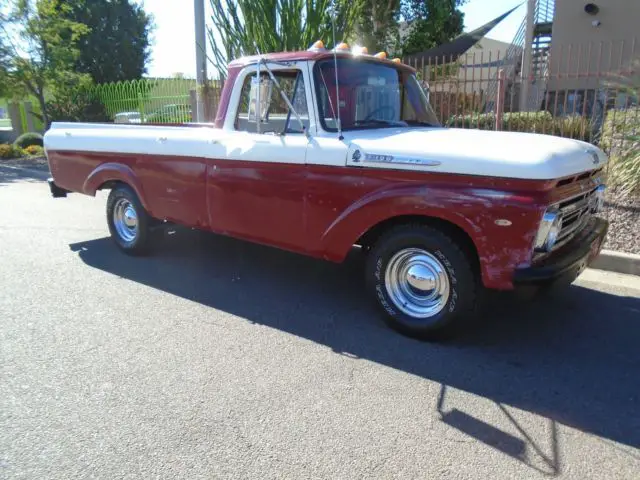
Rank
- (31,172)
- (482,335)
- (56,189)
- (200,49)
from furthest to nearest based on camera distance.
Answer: (31,172)
(200,49)
(56,189)
(482,335)

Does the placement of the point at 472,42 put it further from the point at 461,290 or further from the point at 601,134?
the point at 461,290

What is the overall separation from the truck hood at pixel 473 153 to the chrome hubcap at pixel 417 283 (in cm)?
66

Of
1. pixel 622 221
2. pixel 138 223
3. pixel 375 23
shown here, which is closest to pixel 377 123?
pixel 138 223

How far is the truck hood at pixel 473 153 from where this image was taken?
10.3 feet

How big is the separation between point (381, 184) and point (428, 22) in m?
18.3

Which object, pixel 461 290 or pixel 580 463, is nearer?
pixel 580 463

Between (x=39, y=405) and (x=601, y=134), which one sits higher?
(x=601, y=134)

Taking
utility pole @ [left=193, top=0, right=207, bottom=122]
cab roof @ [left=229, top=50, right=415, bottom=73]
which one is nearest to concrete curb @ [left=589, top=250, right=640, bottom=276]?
cab roof @ [left=229, top=50, right=415, bottom=73]

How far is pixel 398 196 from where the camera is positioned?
3559 mm

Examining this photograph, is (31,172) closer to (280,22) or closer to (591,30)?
(280,22)

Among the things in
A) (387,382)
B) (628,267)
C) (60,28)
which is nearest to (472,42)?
(60,28)

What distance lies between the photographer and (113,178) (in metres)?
5.66

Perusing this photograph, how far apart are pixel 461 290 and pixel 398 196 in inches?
30.6

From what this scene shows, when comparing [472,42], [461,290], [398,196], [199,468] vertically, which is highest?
[472,42]
